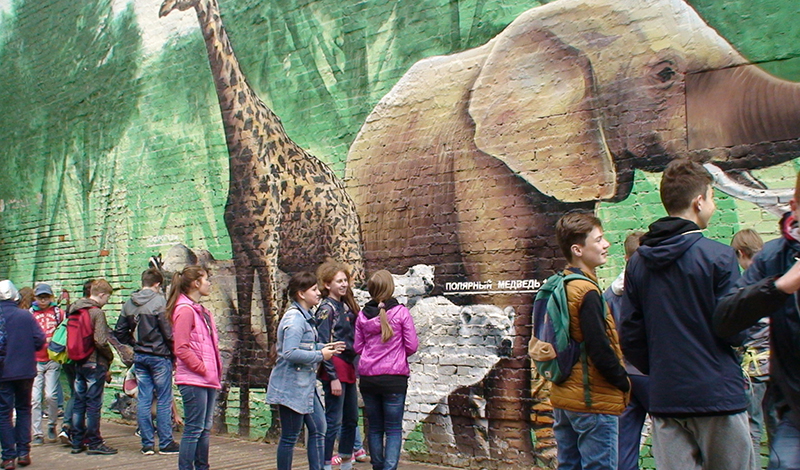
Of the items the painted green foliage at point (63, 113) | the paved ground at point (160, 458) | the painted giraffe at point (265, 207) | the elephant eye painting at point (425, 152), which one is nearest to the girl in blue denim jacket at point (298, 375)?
the elephant eye painting at point (425, 152)

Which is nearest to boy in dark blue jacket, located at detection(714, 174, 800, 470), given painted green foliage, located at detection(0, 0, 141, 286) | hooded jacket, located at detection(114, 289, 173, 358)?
hooded jacket, located at detection(114, 289, 173, 358)

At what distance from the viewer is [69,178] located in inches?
473

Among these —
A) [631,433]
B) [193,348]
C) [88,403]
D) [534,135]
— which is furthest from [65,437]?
[631,433]

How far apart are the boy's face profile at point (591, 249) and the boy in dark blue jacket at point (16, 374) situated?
5449mm

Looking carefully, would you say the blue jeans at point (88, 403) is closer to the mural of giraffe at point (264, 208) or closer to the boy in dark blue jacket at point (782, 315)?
the mural of giraffe at point (264, 208)

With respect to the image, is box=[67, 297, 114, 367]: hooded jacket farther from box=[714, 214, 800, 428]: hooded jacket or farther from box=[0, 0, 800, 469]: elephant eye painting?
box=[714, 214, 800, 428]: hooded jacket

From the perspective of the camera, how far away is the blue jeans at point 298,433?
19.2 ft

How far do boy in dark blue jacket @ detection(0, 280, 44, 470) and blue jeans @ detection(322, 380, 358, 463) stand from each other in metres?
2.97

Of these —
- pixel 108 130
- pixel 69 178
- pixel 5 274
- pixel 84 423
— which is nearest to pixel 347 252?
pixel 84 423

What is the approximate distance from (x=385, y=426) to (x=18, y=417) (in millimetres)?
3668

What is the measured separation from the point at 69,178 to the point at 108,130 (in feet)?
3.98

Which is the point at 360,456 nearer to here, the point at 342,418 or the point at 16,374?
the point at 342,418

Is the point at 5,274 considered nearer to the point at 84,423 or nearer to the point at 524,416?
the point at 84,423

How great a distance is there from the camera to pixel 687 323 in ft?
11.4
